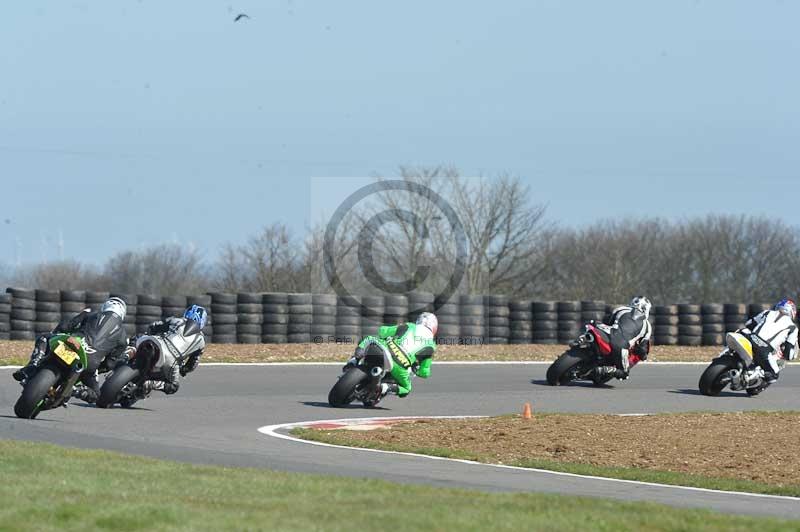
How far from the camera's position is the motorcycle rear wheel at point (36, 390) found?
1662cm

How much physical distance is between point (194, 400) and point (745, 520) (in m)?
12.1

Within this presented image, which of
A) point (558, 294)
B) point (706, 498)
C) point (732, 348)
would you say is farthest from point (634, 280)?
point (706, 498)

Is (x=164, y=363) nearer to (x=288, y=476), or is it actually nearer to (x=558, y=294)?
(x=288, y=476)

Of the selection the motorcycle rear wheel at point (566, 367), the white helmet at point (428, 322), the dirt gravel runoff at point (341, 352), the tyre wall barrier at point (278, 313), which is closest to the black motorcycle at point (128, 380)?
the white helmet at point (428, 322)

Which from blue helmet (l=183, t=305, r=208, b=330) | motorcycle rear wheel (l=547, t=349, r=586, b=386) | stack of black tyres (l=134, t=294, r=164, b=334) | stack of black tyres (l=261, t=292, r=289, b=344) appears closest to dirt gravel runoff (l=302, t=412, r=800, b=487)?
blue helmet (l=183, t=305, r=208, b=330)

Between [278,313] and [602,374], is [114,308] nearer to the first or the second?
[602,374]

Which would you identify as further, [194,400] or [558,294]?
[558,294]

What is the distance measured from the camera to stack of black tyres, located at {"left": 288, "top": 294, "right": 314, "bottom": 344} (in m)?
31.3

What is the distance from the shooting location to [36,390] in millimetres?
16641

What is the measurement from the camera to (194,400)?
67.3 feet

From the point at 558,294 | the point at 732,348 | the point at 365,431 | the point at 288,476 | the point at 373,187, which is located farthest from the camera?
the point at 558,294

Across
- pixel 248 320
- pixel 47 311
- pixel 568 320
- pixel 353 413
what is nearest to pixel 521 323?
pixel 568 320

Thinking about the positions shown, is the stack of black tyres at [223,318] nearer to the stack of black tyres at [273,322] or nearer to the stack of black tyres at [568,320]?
the stack of black tyres at [273,322]

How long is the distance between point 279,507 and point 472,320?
76.1 feet
